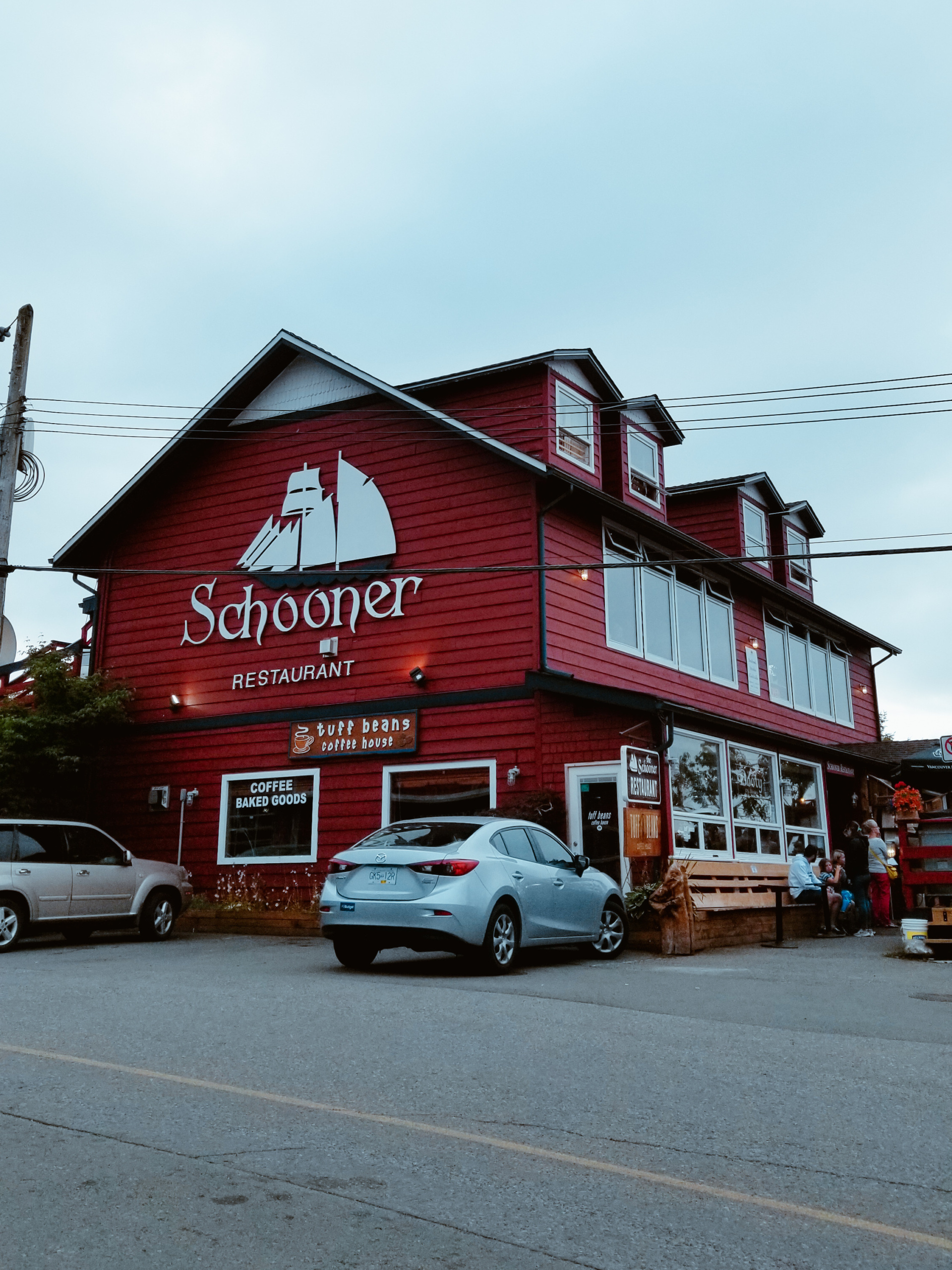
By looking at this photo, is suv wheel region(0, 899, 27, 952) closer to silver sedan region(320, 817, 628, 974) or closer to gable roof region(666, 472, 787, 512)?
silver sedan region(320, 817, 628, 974)

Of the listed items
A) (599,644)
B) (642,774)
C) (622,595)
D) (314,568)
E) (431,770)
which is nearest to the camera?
(642,774)

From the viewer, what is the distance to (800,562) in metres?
28.0

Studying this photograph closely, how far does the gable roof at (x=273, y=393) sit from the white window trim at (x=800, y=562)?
11.3 meters

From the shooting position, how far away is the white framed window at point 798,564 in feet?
91.2

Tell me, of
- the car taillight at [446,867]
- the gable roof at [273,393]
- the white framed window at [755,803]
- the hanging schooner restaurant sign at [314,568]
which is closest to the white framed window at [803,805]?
the white framed window at [755,803]

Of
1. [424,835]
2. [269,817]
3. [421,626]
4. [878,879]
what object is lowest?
[878,879]

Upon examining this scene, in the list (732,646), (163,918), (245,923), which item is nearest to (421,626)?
(245,923)

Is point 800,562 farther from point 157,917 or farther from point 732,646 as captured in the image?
point 157,917

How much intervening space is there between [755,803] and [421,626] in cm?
677

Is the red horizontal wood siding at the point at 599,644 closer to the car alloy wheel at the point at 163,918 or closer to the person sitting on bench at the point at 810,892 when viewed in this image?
the person sitting on bench at the point at 810,892

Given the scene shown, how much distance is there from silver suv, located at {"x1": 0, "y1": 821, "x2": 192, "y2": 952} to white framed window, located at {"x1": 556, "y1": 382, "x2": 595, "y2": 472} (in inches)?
363

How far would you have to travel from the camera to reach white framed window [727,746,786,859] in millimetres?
20219

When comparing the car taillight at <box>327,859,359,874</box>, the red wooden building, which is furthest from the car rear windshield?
the red wooden building

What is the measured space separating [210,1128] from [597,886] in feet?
28.8
